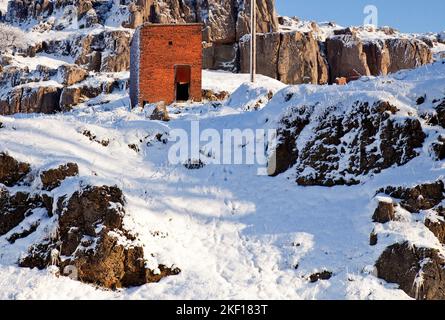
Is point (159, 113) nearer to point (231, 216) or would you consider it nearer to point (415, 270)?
point (231, 216)

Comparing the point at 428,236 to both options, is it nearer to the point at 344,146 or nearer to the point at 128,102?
the point at 344,146

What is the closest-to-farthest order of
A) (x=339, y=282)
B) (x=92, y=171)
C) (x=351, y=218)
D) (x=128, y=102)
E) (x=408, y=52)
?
(x=339, y=282), (x=351, y=218), (x=92, y=171), (x=128, y=102), (x=408, y=52)

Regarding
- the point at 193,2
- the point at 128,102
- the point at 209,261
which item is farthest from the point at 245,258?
the point at 193,2

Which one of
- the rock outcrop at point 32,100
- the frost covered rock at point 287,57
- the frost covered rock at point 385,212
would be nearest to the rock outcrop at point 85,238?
the frost covered rock at point 385,212

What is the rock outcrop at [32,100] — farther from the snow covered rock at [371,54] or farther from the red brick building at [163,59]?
the snow covered rock at [371,54]

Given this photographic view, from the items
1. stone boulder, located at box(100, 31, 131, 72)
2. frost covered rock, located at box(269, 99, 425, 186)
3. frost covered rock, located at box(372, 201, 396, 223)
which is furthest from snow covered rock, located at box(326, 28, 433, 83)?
frost covered rock, located at box(372, 201, 396, 223)

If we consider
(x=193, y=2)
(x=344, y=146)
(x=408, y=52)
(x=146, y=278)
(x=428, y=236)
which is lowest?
(x=146, y=278)

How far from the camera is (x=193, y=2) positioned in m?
62.5

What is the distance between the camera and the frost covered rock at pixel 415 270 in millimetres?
10530

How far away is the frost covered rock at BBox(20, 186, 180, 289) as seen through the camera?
1103 cm

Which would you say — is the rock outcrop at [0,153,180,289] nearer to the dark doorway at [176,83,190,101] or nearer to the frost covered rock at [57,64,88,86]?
the dark doorway at [176,83,190,101]

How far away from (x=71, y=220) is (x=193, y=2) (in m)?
54.8

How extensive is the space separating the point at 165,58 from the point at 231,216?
18311 mm

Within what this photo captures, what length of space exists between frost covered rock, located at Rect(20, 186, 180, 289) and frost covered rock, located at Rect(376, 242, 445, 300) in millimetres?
4522
